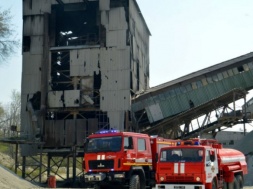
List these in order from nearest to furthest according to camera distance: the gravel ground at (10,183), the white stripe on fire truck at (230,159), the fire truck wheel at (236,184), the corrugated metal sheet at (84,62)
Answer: the white stripe on fire truck at (230,159) < the fire truck wheel at (236,184) < the gravel ground at (10,183) < the corrugated metal sheet at (84,62)

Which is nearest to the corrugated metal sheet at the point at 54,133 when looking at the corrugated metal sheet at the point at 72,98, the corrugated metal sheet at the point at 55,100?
the corrugated metal sheet at the point at 55,100

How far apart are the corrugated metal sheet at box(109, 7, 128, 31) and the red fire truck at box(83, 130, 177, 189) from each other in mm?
17842

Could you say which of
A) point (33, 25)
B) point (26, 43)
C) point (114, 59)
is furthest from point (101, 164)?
point (33, 25)

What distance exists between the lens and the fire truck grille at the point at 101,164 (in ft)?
60.5

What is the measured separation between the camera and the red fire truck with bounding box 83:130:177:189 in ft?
60.1

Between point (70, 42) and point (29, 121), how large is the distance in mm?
9397

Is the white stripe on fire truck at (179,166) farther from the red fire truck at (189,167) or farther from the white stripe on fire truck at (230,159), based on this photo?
the white stripe on fire truck at (230,159)

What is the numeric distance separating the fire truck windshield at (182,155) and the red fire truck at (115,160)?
2045mm

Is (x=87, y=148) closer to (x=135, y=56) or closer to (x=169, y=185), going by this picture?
(x=169, y=185)

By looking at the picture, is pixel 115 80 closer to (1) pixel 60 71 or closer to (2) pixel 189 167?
(1) pixel 60 71

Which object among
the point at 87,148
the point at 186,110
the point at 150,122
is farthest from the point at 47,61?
the point at 87,148

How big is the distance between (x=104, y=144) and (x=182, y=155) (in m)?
3.91

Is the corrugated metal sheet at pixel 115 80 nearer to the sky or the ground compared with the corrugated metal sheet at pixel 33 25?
nearer to the ground

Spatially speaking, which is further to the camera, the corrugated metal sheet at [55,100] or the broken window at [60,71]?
the broken window at [60,71]
